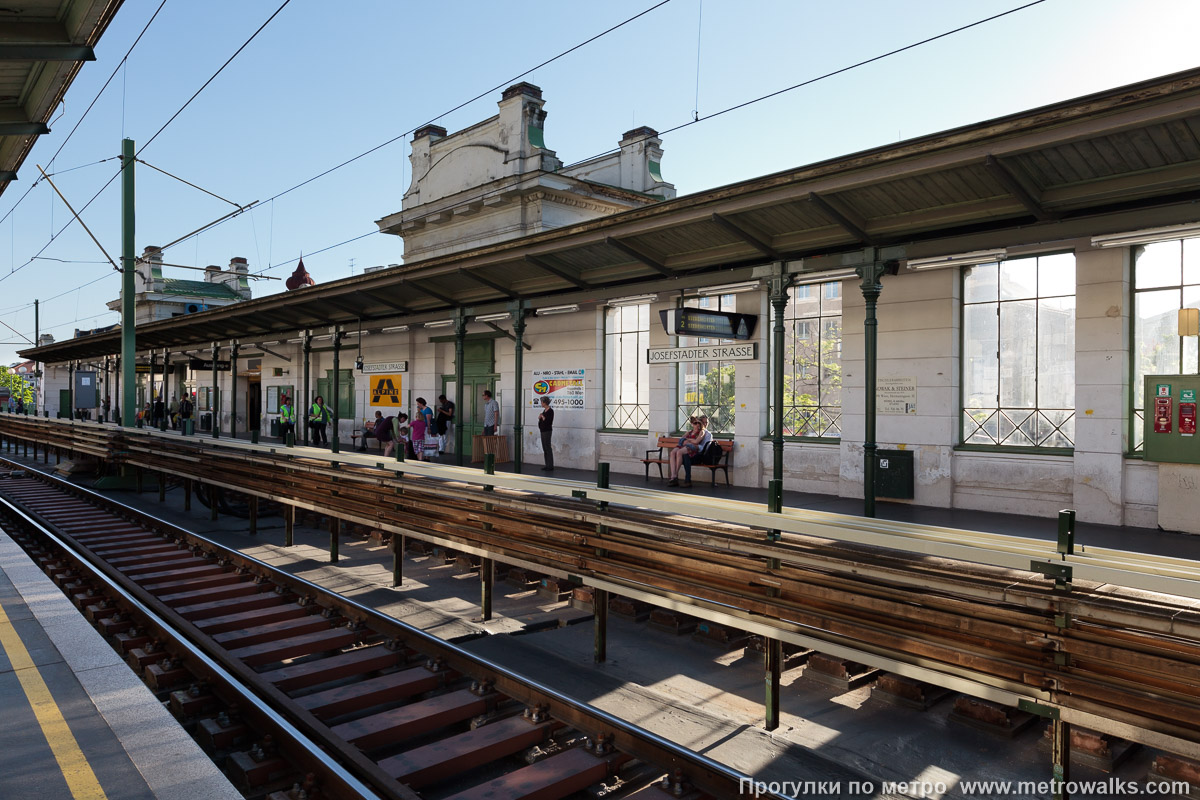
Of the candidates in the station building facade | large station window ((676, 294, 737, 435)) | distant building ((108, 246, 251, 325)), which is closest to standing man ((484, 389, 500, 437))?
the station building facade

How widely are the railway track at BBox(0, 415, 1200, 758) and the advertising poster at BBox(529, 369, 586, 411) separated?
9603mm

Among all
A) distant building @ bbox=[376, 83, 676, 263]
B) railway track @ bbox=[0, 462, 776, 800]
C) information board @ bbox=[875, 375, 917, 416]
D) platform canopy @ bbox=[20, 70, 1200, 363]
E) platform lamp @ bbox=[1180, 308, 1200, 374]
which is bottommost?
railway track @ bbox=[0, 462, 776, 800]

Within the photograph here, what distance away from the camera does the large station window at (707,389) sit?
15352 mm

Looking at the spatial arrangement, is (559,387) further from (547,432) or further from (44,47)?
(44,47)

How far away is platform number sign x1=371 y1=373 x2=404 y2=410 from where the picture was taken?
75.6 ft

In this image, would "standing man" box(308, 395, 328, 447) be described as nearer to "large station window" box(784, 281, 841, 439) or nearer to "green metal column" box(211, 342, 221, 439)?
"green metal column" box(211, 342, 221, 439)

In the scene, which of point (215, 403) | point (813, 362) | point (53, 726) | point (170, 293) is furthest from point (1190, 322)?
point (170, 293)

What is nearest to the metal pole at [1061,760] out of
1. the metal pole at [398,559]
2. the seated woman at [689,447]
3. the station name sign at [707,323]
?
the metal pole at [398,559]

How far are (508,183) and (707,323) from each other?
11.8m

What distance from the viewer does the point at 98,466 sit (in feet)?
61.4

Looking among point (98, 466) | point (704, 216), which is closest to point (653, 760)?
point (704, 216)

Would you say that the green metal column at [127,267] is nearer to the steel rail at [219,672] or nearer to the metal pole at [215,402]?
the metal pole at [215,402]

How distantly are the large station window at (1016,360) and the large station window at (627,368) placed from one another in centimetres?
669

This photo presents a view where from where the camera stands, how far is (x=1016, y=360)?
11.4 metres
